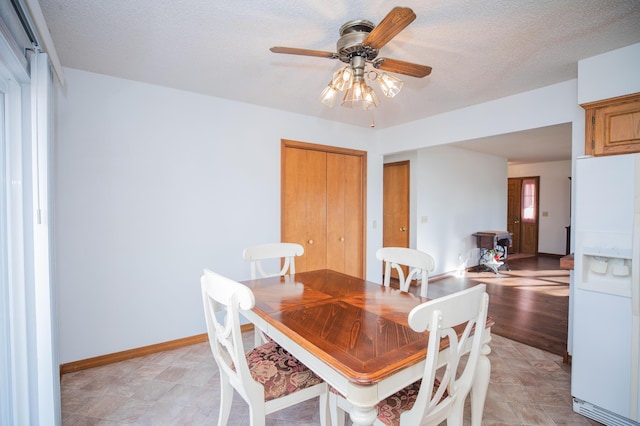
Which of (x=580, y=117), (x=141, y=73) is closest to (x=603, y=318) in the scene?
(x=580, y=117)

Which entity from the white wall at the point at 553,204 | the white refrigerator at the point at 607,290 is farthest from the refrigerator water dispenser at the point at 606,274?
the white wall at the point at 553,204

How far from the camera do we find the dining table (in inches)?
41.7

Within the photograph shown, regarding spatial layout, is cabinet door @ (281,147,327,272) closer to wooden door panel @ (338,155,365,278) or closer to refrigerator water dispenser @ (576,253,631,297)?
wooden door panel @ (338,155,365,278)

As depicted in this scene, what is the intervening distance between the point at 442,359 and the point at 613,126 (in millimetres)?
1883

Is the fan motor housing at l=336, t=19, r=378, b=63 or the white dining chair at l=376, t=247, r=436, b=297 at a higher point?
→ the fan motor housing at l=336, t=19, r=378, b=63

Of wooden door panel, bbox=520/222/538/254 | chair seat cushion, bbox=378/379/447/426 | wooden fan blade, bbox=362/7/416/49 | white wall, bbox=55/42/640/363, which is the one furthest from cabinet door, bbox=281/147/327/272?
wooden door panel, bbox=520/222/538/254

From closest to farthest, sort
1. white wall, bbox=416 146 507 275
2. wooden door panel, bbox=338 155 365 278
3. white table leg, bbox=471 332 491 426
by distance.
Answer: white table leg, bbox=471 332 491 426
wooden door panel, bbox=338 155 365 278
white wall, bbox=416 146 507 275

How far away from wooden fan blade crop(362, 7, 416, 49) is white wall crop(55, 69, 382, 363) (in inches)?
78.2

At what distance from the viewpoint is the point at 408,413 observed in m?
1.16

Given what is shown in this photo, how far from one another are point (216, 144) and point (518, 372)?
323 centimetres

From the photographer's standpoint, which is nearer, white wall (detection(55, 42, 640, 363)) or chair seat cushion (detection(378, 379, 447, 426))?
chair seat cushion (detection(378, 379, 447, 426))

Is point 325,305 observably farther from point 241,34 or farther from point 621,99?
point 621,99

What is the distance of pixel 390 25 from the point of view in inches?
47.0

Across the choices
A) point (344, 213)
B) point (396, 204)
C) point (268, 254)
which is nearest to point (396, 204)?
point (396, 204)
